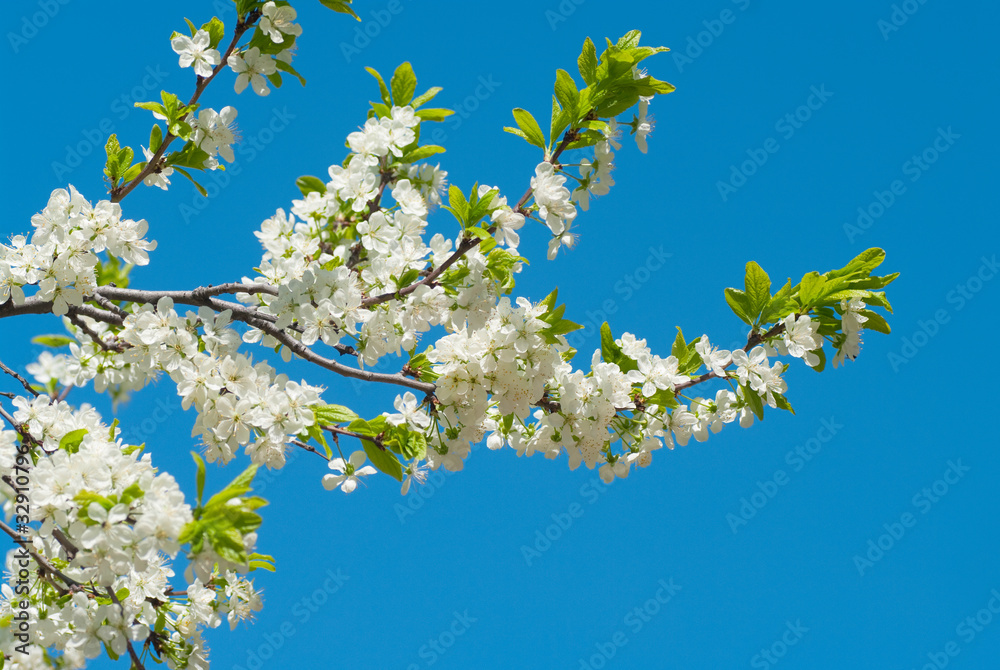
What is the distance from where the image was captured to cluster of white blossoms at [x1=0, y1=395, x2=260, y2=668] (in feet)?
6.69

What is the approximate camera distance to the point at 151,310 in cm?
280

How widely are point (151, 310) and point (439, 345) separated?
40.9 inches

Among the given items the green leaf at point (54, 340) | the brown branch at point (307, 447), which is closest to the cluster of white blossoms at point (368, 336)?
the brown branch at point (307, 447)

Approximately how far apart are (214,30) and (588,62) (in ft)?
4.83

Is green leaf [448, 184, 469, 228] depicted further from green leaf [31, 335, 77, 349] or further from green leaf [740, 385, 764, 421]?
green leaf [31, 335, 77, 349]

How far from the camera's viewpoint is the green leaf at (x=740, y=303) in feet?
9.60

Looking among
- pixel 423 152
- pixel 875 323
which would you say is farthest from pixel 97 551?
pixel 875 323

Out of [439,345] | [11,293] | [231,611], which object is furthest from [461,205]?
[231,611]

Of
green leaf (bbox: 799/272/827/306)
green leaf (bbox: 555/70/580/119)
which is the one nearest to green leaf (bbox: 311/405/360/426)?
green leaf (bbox: 555/70/580/119)

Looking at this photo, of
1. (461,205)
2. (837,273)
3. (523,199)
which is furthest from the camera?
(837,273)

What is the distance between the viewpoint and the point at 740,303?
116 inches

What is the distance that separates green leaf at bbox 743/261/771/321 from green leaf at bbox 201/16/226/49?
7.25ft

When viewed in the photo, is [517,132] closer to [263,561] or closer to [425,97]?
[425,97]

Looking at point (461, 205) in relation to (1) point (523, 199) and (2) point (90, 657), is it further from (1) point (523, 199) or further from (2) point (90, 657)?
(2) point (90, 657)
